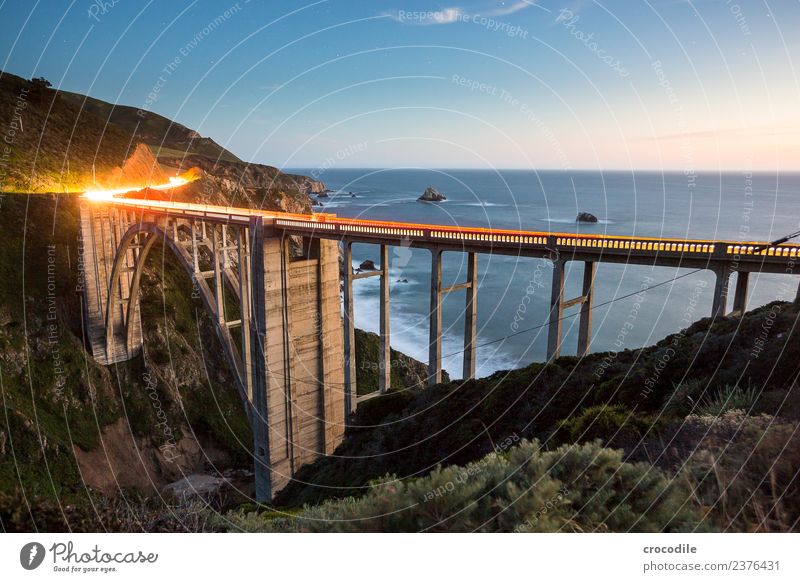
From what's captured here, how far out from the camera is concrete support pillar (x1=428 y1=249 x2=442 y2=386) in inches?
770

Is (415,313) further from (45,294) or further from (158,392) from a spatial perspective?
(45,294)

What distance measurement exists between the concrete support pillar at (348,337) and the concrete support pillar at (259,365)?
409 centimetres

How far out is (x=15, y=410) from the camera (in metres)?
27.9

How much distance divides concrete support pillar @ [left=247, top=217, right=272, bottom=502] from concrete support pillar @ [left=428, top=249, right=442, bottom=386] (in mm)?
9006

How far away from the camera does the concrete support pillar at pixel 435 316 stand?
19562 millimetres

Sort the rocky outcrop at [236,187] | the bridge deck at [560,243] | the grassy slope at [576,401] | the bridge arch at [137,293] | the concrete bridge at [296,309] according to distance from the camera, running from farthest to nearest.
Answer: the rocky outcrop at [236,187] → the bridge arch at [137,293] → the concrete bridge at [296,309] → the bridge deck at [560,243] → the grassy slope at [576,401]

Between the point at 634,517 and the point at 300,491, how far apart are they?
65.0ft

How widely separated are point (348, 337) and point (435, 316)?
5649 millimetres

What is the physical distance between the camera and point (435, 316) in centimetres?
1992

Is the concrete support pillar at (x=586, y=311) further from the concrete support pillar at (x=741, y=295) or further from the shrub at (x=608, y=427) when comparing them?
the shrub at (x=608, y=427)

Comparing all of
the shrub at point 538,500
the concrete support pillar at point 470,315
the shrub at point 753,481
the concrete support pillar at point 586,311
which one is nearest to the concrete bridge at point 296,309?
the concrete support pillar at point 470,315

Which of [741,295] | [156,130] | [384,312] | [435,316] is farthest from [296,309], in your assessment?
[156,130]

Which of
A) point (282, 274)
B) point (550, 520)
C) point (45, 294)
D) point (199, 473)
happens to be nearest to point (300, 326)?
point (282, 274)

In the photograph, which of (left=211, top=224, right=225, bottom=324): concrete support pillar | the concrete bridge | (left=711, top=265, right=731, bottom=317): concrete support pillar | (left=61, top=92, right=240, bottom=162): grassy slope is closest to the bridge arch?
(left=211, top=224, right=225, bottom=324): concrete support pillar
